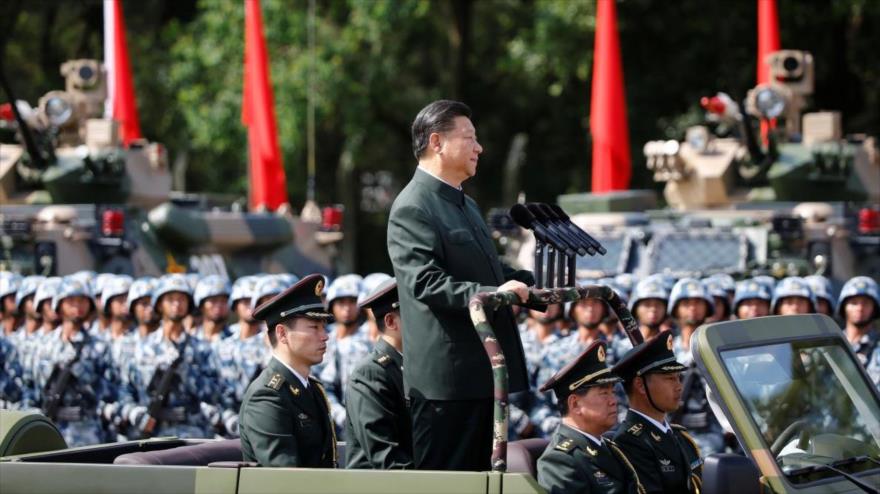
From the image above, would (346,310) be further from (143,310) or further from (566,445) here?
(566,445)

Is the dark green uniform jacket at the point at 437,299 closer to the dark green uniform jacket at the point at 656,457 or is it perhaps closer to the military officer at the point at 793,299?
the dark green uniform jacket at the point at 656,457

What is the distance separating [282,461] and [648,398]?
4.06ft

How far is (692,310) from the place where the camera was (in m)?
9.70

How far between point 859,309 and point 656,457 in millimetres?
4623

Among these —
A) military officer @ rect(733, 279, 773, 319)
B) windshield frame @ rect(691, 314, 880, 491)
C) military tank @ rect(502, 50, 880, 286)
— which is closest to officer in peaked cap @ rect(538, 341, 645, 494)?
windshield frame @ rect(691, 314, 880, 491)

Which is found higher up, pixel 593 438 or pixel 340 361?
pixel 593 438

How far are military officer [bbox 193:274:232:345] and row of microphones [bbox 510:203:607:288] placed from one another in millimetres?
5578

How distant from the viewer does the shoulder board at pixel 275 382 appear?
17.7ft

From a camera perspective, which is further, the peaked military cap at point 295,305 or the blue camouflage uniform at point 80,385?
the blue camouflage uniform at point 80,385

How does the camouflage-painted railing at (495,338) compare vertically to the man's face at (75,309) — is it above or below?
above

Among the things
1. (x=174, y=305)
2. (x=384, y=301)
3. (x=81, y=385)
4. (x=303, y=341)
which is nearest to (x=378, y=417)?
(x=303, y=341)

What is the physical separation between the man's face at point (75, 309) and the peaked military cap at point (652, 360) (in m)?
5.97

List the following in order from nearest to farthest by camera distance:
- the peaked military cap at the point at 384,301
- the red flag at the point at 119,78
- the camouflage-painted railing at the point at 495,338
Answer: the camouflage-painted railing at the point at 495,338 → the peaked military cap at the point at 384,301 → the red flag at the point at 119,78

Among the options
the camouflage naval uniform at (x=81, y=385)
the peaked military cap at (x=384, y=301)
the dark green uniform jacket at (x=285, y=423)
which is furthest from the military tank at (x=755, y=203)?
the dark green uniform jacket at (x=285, y=423)
